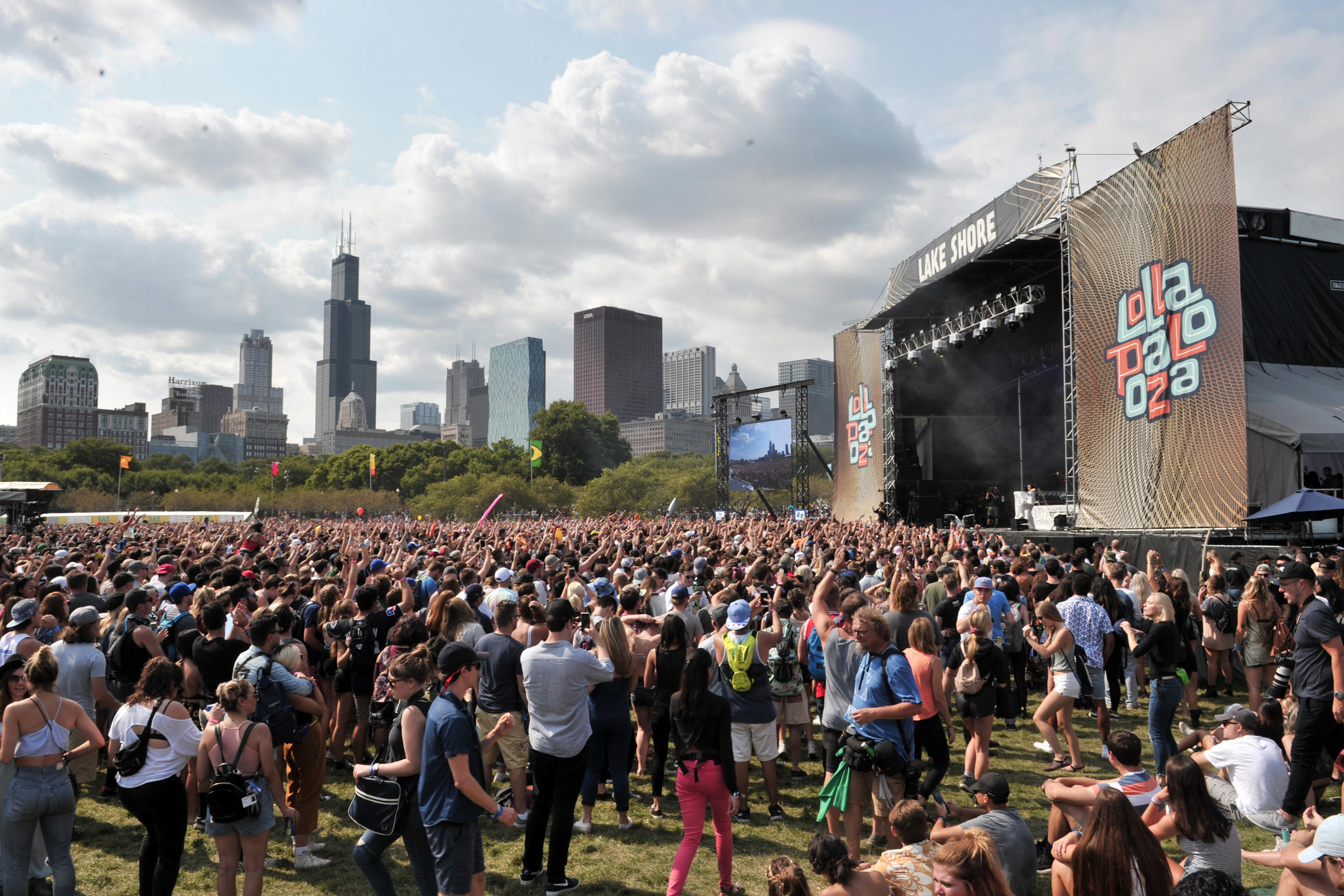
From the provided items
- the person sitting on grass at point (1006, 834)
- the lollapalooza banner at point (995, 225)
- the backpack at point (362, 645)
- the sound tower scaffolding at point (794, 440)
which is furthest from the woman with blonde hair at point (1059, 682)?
the sound tower scaffolding at point (794, 440)

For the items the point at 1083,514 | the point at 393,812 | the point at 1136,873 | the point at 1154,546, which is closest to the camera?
the point at 1136,873

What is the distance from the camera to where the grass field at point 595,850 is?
5047 mm

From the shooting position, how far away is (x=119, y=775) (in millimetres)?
4035

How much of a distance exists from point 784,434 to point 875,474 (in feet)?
44.3

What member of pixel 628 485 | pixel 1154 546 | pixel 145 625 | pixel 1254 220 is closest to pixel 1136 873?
pixel 145 625

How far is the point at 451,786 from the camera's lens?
3.73m

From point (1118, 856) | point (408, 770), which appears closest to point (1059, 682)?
point (1118, 856)

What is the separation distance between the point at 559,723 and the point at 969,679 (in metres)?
3.34

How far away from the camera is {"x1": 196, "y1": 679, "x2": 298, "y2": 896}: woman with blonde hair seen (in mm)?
4094

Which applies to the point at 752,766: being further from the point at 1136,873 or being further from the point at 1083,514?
the point at 1083,514

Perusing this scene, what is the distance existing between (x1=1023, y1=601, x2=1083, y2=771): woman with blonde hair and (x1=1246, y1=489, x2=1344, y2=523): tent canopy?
8.22 m

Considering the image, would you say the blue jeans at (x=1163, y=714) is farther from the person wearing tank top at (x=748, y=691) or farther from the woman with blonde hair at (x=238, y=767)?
the woman with blonde hair at (x=238, y=767)

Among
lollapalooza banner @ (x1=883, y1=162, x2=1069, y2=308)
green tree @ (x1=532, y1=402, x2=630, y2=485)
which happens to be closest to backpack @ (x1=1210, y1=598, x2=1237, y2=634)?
lollapalooza banner @ (x1=883, y1=162, x2=1069, y2=308)

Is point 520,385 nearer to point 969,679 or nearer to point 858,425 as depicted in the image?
point 858,425
